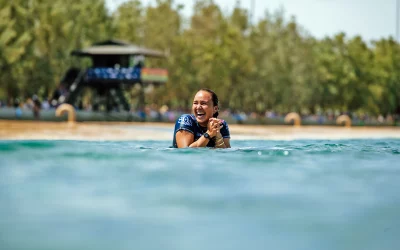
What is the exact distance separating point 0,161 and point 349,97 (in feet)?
237

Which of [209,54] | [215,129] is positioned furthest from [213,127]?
[209,54]

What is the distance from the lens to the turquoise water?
17.5ft

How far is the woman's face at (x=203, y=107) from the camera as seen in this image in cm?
929

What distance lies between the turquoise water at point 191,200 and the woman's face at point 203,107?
2.18 feet

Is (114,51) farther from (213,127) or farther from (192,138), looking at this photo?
(213,127)

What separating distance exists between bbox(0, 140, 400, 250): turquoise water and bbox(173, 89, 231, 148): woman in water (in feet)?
1.35

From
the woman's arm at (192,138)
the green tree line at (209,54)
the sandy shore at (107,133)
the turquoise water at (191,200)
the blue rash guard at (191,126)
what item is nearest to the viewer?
the turquoise water at (191,200)

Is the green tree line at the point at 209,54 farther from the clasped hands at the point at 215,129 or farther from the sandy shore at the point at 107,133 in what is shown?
the clasped hands at the point at 215,129

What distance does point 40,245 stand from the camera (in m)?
5.08

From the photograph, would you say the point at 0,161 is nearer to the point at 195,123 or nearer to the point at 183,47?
the point at 195,123

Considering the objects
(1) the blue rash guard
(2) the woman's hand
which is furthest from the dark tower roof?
(2) the woman's hand

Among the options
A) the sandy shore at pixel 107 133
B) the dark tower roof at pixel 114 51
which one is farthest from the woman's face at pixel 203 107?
the dark tower roof at pixel 114 51

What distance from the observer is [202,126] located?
31.7ft

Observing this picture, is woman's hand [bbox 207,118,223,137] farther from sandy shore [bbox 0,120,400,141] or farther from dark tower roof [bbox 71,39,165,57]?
dark tower roof [bbox 71,39,165,57]
